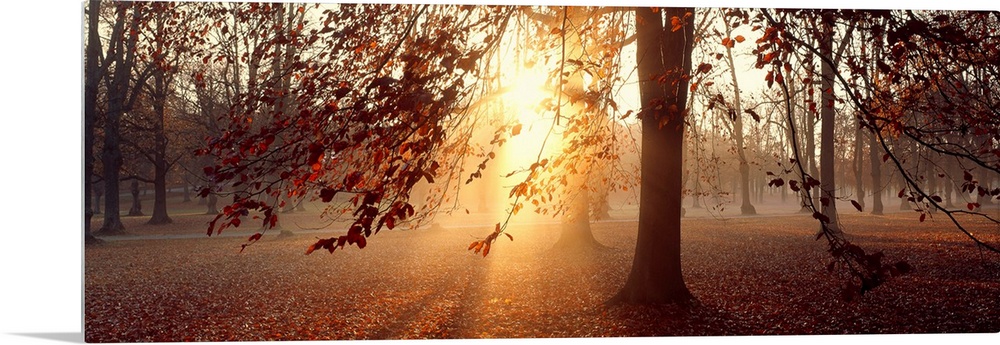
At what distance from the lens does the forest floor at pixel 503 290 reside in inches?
243

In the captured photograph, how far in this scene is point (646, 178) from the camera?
6.09 metres

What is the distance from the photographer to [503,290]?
7.90 meters

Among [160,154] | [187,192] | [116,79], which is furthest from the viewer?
[160,154]

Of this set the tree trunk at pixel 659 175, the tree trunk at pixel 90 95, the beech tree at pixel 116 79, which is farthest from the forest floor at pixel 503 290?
the tree trunk at pixel 90 95

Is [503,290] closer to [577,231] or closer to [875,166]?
[577,231]

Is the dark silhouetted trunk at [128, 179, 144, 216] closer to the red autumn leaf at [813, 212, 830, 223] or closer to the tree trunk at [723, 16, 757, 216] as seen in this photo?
the tree trunk at [723, 16, 757, 216]

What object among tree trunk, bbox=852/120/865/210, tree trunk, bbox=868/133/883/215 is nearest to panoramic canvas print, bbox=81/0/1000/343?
tree trunk, bbox=852/120/865/210

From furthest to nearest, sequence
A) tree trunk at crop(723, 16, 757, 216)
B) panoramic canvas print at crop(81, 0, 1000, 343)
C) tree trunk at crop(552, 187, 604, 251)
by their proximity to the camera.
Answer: tree trunk at crop(552, 187, 604, 251) < tree trunk at crop(723, 16, 757, 216) < panoramic canvas print at crop(81, 0, 1000, 343)

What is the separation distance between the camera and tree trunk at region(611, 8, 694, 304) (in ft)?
19.7

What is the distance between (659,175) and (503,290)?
257 cm

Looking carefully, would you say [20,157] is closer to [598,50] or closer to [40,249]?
[40,249]

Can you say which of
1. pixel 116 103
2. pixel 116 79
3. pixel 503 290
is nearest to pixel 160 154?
pixel 116 103

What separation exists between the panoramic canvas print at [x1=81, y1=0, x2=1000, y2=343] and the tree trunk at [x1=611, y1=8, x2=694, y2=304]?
23 millimetres

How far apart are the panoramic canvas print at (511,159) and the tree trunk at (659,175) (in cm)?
2
